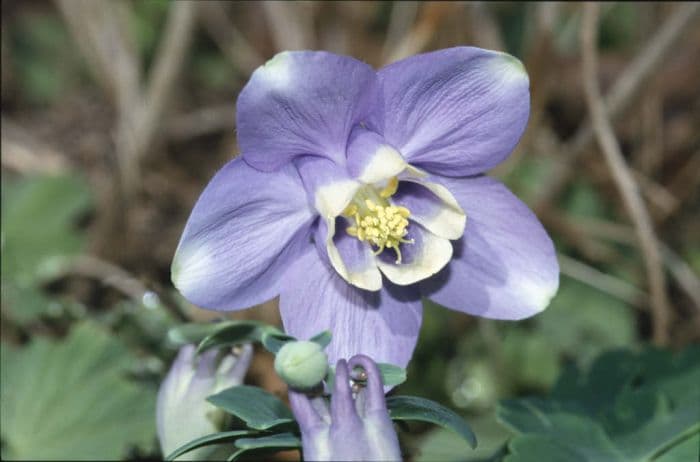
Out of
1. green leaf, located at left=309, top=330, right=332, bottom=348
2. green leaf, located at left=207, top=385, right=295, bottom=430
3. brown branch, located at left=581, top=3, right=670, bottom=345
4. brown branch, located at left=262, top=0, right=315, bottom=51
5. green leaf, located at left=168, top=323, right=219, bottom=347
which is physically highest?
brown branch, located at left=262, top=0, right=315, bottom=51

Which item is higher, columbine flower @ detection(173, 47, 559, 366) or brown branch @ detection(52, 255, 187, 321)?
brown branch @ detection(52, 255, 187, 321)

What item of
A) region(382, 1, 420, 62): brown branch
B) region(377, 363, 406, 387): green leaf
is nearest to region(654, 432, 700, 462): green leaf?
region(377, 363, 406, 387): green leaf

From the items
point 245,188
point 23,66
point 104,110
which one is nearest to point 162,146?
point 104,110

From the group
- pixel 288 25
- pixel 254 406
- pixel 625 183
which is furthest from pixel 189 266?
pixel 288 25

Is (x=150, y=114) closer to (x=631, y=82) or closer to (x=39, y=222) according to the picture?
(x=39, y=222)

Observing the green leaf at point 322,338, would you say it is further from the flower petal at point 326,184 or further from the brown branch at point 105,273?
the brown branch at point 105,273

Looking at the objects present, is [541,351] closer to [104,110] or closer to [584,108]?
[584,108]

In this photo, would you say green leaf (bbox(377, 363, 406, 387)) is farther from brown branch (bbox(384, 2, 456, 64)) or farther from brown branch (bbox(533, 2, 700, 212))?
brown branch (bbox(533, 2, 700, 212))
